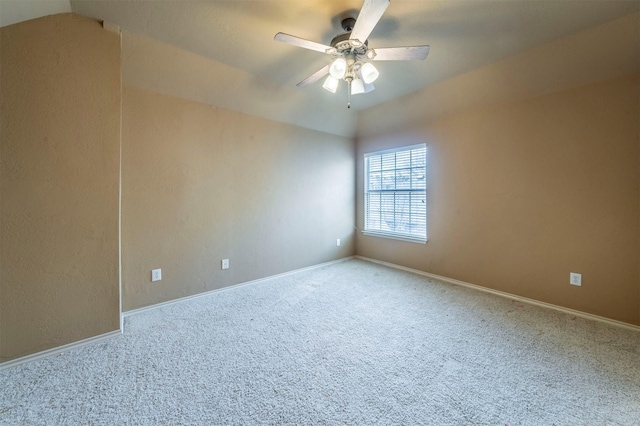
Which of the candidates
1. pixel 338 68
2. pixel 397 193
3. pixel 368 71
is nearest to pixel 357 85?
pixel 368 71

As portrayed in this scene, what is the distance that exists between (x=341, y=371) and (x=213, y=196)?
7.67 feet

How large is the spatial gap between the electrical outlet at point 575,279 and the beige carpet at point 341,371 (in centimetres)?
37

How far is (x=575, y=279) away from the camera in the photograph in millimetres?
2504

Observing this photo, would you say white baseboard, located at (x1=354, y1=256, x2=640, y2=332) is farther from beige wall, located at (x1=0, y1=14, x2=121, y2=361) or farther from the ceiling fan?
beige wall, located at (x1=0, y1=14, x2=121, y2=361)

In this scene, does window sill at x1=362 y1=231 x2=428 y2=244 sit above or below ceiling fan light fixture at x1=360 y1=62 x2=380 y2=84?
below

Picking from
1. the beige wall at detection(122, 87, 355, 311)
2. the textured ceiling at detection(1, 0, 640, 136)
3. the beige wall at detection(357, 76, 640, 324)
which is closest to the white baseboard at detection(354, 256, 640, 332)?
the beige wall at detection(357, 76, 640, 324)

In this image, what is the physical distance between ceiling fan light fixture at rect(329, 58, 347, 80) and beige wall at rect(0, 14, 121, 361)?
1.77 meters

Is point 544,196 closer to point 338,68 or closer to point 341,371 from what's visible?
point 338,68

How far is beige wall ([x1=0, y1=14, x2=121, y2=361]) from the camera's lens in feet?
5.69

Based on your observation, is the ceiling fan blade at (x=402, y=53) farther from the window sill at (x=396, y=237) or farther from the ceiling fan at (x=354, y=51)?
the window sill at (x=396, y=237)

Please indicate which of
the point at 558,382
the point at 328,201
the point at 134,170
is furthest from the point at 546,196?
the point at 134,170

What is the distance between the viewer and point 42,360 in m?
1.80

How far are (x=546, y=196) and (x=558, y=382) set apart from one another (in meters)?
1.86

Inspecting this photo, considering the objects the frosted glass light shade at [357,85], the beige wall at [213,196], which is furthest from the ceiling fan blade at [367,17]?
the beige wall at [213,196]
